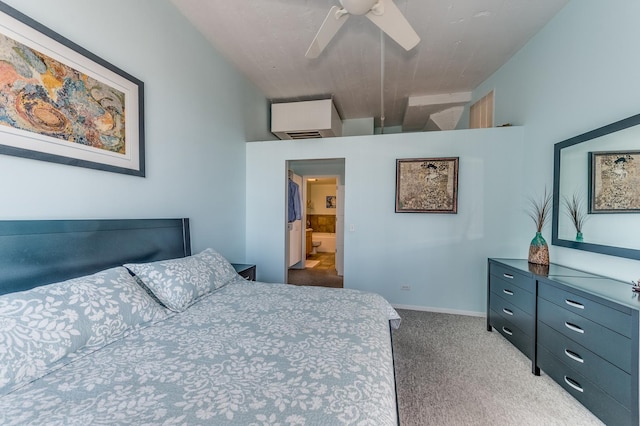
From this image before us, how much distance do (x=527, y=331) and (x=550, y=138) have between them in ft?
5.89

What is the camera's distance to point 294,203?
529cm

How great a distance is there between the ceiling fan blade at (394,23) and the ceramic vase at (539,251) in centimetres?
209

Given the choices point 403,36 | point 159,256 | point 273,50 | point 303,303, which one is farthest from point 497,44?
point 159,256

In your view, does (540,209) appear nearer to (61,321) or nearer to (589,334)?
(589,334)

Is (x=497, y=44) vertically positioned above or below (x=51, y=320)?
above

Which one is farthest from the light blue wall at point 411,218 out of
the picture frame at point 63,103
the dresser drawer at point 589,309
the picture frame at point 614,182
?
the picture frame at point 63,103

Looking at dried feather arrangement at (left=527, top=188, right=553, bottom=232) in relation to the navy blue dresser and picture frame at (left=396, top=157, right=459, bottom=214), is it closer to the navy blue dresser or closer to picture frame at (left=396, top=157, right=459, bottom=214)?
the navy blue dresser

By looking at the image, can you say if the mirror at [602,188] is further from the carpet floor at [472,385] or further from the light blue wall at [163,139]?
the light blue wall at [163,139]

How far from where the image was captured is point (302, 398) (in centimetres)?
84

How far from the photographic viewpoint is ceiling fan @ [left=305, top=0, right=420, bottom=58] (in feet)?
5.61

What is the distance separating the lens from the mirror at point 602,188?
5.58 feet

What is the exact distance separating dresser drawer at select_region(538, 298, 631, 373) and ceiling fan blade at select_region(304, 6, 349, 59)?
100 inches

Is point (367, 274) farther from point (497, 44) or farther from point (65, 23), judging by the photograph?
point (65, 23)

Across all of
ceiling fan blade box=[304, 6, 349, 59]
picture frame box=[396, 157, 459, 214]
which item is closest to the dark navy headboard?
ceiling fan blade box=[304, 6, 349, 59]
